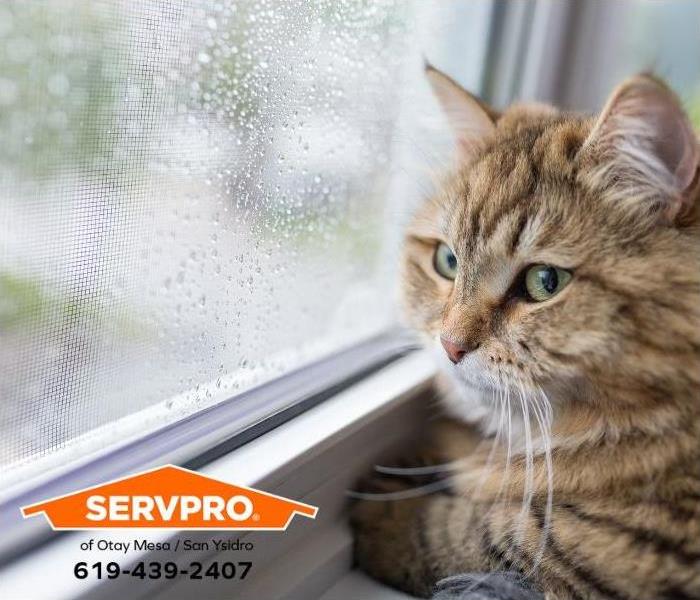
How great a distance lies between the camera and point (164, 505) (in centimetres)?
77

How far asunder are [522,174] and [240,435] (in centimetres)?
51

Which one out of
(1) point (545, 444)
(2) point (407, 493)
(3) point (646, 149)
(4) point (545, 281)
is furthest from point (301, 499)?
(3) point (646, 149)

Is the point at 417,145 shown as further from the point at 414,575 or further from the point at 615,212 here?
the point at 414,575

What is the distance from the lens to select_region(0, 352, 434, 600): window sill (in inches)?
27.0

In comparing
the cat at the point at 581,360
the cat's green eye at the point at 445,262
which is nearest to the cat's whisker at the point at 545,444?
the cat at the point at 581,360

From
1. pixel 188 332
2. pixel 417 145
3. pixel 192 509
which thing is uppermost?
pixel 417 145

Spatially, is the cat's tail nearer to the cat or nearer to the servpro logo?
the cat

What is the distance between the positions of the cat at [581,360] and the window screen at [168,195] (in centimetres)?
25

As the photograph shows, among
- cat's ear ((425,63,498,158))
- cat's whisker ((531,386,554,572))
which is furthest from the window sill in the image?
cat's ear ((425,63,498,158))

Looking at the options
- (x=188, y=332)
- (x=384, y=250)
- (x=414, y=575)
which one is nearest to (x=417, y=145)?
(x=384, y=250)

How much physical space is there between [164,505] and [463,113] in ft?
2.36

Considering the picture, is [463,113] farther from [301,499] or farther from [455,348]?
[301,499]

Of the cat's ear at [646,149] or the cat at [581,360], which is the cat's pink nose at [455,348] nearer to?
the cat at [581,360]

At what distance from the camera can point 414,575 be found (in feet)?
3.19
